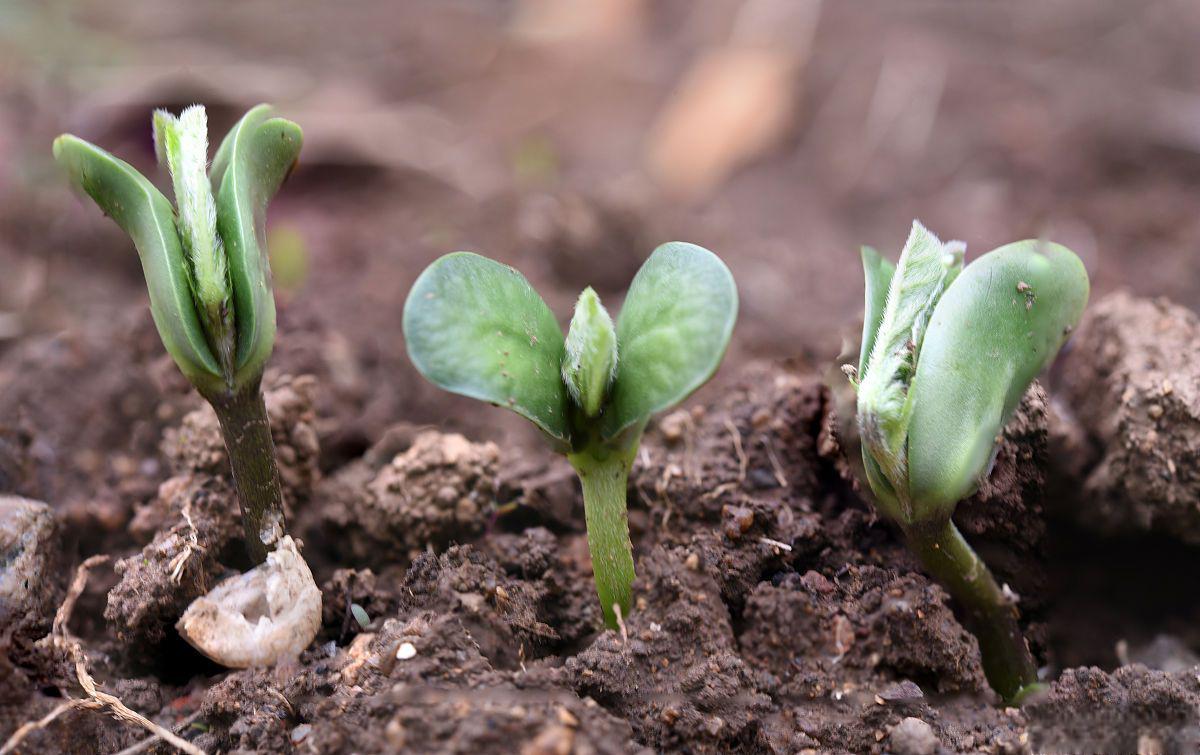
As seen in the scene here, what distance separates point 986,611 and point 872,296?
405mm

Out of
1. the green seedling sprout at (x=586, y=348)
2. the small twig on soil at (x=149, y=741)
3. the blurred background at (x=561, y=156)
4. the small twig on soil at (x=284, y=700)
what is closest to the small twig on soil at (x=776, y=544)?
the green seedling sprout at (x=586, y=348)

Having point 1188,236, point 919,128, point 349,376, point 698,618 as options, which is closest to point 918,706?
point 698,618

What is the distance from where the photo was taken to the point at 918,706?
1.09m

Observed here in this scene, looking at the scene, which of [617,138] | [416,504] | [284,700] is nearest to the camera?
[284,700]

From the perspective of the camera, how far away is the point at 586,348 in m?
1.00

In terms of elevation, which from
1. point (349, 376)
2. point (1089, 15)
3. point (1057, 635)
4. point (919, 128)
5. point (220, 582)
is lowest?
point (1057, 635)

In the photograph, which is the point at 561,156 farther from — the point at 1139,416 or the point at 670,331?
the point at 670,331

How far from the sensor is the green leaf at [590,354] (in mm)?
987

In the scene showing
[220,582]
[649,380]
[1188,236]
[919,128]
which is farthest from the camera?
[919,128]

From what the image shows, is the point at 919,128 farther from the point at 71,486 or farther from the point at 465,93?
the point at 71,486

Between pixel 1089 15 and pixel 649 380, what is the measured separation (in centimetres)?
346

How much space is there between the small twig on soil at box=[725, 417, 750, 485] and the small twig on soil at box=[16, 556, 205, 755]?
0.74 metres

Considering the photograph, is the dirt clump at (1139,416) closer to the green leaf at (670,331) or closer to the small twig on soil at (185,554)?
the green leaf at (670,331)

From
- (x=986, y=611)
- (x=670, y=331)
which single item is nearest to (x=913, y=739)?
(x=986, y=611)
